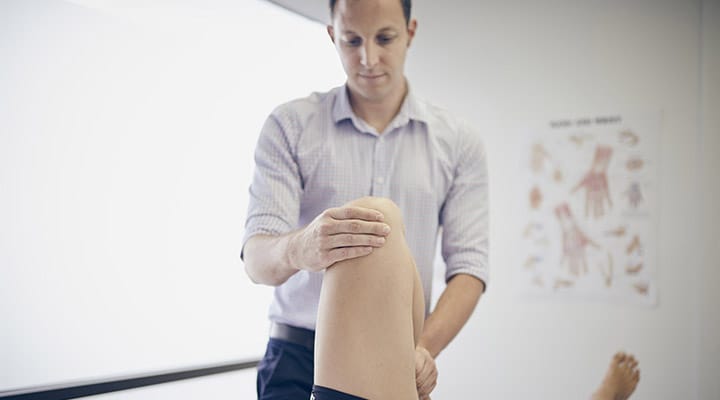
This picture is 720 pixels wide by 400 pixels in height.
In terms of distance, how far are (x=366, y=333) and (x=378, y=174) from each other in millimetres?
522

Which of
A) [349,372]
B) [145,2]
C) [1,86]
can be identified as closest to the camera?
[349,372]

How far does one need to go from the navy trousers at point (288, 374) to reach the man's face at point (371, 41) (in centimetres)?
61

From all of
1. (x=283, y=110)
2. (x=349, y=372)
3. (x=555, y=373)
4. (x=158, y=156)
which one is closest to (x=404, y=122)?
(x=283, y=110)

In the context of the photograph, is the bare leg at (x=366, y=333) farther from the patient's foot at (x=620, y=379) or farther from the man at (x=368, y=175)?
the patient's foot at (x=620, y=379)

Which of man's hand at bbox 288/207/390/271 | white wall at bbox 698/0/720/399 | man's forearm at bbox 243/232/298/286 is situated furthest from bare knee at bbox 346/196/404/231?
white wall at bbox 698/0/720/399

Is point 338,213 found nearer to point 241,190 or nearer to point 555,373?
point 241,190

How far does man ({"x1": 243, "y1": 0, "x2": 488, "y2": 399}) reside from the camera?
1359mm

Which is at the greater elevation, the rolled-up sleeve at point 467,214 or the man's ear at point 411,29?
the man's ear at point 411,29

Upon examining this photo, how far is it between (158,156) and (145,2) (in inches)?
20.9

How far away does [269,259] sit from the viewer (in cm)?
119

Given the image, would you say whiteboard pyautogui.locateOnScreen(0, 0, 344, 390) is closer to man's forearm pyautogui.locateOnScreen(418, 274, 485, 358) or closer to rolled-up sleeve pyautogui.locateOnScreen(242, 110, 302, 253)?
rolled-up sleeve pyautogui.locateOnScreen(242, 110, 302, 253)

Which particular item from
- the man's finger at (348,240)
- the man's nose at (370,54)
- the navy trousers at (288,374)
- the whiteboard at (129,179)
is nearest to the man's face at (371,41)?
the man's nose at (370,54)

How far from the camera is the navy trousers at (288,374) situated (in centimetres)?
137

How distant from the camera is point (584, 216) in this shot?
2.62m
